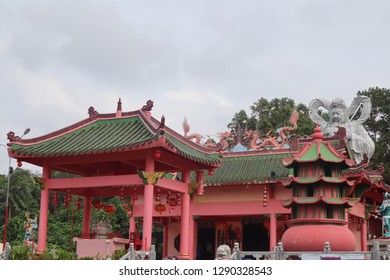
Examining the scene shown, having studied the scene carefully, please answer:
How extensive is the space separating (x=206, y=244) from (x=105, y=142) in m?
13.2

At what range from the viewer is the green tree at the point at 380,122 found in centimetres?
4900

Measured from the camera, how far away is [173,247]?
103 feet

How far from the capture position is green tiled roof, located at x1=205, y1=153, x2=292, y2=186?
2659cm

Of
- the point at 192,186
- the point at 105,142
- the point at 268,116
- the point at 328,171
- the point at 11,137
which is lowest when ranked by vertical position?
Answer: the point at 192,186

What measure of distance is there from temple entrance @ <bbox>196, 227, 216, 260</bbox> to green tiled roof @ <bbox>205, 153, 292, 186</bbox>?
397cm

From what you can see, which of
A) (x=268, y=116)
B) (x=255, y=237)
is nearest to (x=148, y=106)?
(x=255, y=237)

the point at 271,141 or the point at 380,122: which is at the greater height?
the point at 380,122

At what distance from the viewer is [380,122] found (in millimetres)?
51312

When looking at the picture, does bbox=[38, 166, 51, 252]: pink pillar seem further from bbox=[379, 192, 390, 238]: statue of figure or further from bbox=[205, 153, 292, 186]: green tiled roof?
bbox=[379, 192, 390, 238]: statue of figure

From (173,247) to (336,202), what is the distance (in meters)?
14.5

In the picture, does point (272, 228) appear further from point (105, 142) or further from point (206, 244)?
point (105, 142)

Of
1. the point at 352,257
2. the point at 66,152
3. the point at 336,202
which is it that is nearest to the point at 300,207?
the point at 336,202

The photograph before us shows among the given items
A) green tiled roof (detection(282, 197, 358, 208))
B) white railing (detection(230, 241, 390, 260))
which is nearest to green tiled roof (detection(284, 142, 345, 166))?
green tiled roof (detection(282, 197, 358, 208))

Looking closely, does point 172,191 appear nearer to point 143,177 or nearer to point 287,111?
point 143,177
